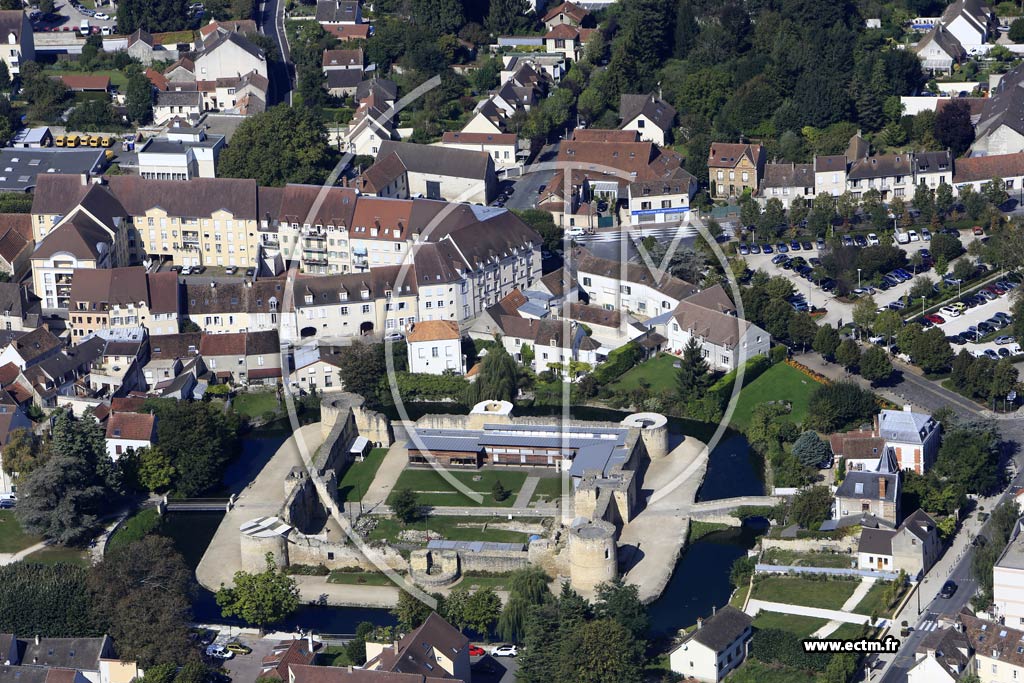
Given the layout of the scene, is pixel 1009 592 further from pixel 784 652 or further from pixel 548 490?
pixel 548 490

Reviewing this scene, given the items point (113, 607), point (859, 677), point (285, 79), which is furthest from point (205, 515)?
point (285, 79)

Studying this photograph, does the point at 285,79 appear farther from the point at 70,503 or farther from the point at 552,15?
the point at 70,503

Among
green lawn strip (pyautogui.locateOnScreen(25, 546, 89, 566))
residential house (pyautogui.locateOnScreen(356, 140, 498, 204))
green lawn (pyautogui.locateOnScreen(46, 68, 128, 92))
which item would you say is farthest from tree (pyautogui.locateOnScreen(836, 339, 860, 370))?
green lawn (pyautogui.locateOnScreen(46, 68, 128, 92))

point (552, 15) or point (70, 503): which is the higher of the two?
point (552, 15)

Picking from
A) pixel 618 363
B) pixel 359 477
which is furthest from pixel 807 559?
pixel 618 363

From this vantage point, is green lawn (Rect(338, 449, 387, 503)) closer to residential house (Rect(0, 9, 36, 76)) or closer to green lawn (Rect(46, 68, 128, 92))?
green lawn (Rect(46, 68, 128, 92))
